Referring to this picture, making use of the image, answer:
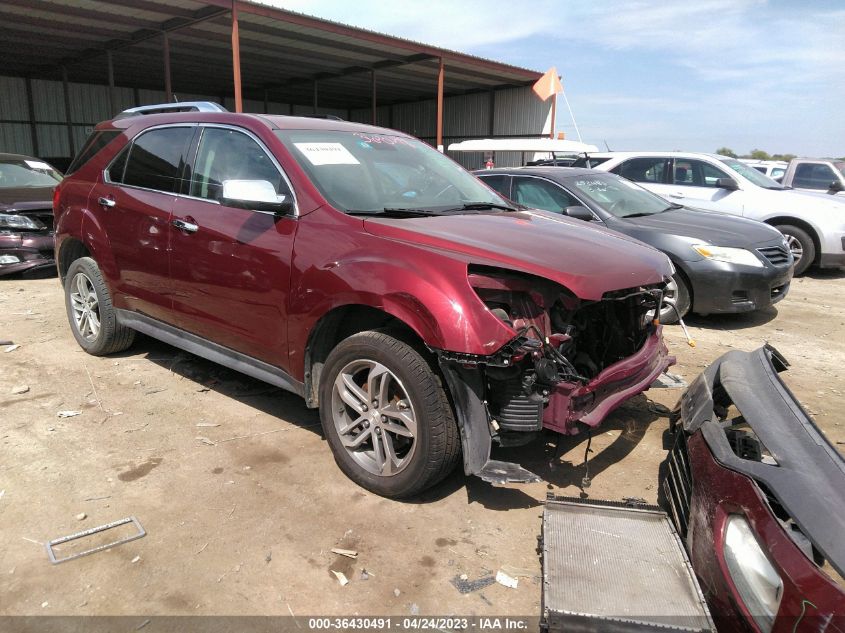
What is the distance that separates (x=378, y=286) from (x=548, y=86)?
15.8 meters

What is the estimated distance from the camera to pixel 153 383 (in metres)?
4.43

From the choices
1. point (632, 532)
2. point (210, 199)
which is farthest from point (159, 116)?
point (632, 532)

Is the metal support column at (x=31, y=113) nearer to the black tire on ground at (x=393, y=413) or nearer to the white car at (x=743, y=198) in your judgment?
Result: the white car at (x=743, y=198)

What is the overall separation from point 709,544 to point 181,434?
9.55 feet

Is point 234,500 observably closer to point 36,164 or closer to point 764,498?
point 764,498

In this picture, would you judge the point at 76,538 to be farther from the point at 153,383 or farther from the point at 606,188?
the point at 606,188

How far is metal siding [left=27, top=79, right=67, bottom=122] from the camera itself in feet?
73.2

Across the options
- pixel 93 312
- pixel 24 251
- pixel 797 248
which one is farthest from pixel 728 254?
pixel 24 251

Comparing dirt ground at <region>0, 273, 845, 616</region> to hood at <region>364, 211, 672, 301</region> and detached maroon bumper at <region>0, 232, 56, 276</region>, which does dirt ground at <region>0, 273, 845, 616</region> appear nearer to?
hood at <region>364, 211, 672, 301</region>

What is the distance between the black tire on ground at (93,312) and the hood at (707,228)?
472 centimetres

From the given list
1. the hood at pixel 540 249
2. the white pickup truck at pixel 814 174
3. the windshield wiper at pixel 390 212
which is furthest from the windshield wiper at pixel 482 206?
the white pickup truck at pixel 814 174

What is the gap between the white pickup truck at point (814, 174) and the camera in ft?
35.9

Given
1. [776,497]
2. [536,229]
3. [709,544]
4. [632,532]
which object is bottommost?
[632,532]

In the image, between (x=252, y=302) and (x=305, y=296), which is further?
(x=252, y=302)
